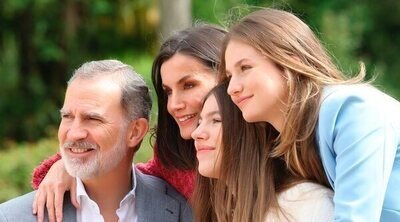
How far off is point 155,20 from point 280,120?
906cm

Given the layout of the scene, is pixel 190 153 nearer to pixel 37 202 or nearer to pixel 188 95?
pixel 188 95

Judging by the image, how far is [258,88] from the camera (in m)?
3.24

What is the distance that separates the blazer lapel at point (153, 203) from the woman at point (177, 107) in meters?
0.08

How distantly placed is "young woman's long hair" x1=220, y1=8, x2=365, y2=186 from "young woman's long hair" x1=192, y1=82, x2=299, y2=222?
8 cm

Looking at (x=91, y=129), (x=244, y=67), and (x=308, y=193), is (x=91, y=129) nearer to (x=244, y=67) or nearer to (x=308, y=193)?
(x=244, y=67)

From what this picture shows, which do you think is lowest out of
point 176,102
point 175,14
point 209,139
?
point 209,139

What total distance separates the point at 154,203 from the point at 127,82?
517mm

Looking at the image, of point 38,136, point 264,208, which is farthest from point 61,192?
point 38,136

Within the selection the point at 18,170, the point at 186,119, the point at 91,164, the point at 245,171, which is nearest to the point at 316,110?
the point at 245,171

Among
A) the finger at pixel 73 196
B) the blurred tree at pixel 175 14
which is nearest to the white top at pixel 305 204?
the finger at pixel 73 196

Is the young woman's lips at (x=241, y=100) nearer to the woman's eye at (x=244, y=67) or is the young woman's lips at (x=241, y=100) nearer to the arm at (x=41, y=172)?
the woman's eye at (x=244, y=67)

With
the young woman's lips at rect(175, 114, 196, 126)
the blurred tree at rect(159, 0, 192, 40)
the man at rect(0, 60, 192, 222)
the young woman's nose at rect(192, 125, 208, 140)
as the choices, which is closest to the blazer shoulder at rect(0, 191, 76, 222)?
the man at rect(0, 60, 192, 222)

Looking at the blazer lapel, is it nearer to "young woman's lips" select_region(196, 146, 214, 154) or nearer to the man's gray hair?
the man's gray hair

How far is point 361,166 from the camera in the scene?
10.0ft
